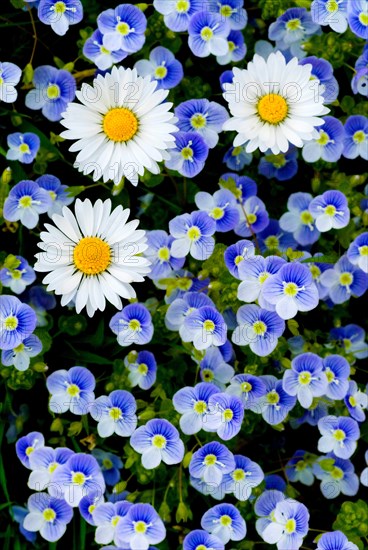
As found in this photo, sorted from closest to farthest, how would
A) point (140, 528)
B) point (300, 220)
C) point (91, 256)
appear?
point (91, 256)
point (140, 528)
point (300, 220)

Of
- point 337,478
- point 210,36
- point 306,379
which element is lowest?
point 337,478

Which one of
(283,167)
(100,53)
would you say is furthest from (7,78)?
(283,167)

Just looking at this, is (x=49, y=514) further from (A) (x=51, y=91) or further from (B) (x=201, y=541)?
(A) (x=51, y=91)

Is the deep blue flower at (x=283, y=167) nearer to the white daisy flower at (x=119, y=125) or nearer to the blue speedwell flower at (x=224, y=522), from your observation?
the white daisy flower at (x=119, y=125)

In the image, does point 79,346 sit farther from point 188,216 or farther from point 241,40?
point 241,40

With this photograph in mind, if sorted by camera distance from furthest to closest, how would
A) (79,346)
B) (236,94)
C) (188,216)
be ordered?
1. (79,346)
2. (188,216)
3. (236,94)

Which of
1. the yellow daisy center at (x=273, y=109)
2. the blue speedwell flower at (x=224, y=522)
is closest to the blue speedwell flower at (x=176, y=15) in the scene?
the yellow daisy center at (x=273, y=109)

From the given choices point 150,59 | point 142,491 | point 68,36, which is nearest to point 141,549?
point 142,491
